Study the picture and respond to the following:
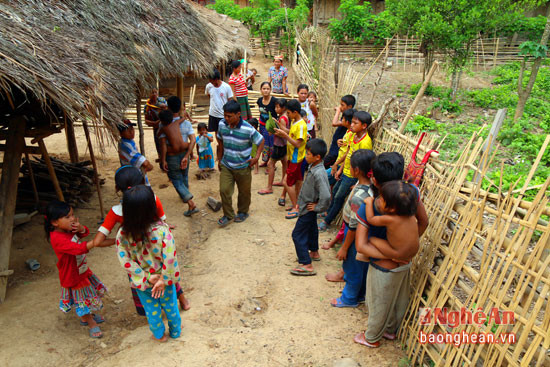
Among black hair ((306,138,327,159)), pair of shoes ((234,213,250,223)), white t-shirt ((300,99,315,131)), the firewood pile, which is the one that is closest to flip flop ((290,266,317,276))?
black hair ((306,138,327,159))

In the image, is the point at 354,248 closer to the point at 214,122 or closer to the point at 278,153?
the point at 278,153

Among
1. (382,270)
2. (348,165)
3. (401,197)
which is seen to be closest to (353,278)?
(382,270)

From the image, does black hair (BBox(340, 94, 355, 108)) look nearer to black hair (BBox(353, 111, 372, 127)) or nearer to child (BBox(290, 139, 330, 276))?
black hair (BBox(353, 111, 372, 127))

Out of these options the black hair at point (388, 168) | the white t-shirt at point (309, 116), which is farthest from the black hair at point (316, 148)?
the white t-shirt at point (309, 116)

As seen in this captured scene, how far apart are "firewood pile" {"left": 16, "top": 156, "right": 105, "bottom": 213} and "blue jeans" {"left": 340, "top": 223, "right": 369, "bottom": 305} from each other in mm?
4331

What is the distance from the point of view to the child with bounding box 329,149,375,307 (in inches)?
130

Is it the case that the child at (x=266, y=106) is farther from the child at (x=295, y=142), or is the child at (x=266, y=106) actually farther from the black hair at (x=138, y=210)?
the black hair at (x=138, y=210)

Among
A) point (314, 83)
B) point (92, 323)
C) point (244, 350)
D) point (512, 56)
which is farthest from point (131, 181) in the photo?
point (512, 56)

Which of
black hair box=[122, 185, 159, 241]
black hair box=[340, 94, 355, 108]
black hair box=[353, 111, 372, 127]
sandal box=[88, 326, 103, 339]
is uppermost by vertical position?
black hair box=[340, 94, 355, 108]

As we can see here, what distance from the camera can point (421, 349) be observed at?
285 cm

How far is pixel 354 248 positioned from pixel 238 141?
2174 mm

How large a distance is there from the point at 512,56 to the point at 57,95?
A: 18180 millimetres

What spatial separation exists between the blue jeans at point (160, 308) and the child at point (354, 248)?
4.92 ft

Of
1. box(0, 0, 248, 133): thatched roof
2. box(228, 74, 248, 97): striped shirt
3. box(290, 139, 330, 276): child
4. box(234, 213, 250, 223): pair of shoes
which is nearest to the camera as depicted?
box(0, 0, 248, 133): thatched roof
